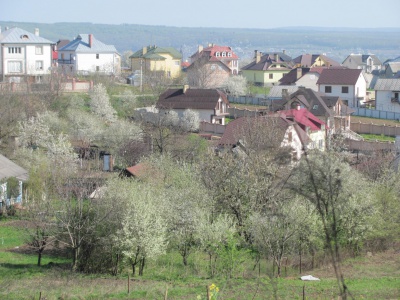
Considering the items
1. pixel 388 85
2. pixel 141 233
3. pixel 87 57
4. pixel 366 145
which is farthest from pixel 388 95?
pixel 141 233

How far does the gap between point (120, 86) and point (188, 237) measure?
3494 cm

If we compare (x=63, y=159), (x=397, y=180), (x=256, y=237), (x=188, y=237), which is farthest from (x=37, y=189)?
(x=397, y=180)

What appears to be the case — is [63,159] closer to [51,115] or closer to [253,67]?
[51,115]

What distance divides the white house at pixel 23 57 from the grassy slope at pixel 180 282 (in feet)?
106

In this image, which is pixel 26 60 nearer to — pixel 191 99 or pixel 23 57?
pixel 23 57

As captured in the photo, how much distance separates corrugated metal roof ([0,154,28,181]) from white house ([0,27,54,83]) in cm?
2203

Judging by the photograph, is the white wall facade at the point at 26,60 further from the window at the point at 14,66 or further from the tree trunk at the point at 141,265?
the tree trunk at the point at 141,265

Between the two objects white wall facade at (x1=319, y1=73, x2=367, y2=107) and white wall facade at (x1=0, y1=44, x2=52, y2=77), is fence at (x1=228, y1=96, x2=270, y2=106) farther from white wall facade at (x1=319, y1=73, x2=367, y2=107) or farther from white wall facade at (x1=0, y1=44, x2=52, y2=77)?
white wall facade at (x1=0, y1=44, x2=52, y2=77)

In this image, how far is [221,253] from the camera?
16.8 metres

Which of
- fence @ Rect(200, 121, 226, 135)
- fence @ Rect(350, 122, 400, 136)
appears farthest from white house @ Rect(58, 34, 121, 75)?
fence @ Rect(350, 122, 400, 136)

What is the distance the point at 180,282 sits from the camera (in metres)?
16.3

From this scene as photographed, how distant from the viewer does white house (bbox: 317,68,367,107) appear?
48406 millimetres

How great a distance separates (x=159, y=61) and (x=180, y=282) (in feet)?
162

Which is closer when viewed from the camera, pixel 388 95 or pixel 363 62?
pixel 388 95
